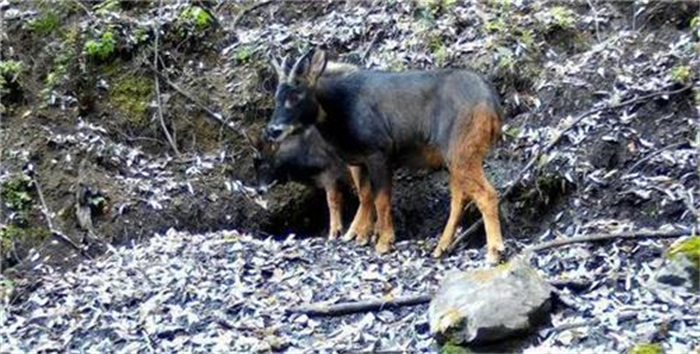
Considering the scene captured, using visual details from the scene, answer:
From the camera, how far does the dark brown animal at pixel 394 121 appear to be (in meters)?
8.39

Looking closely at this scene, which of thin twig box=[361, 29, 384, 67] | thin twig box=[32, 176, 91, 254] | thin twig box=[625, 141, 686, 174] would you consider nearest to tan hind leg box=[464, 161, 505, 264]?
thin twig box=[625, 141, 686, 174]

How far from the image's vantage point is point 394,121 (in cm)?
895

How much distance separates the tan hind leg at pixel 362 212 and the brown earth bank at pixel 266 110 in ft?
2.50

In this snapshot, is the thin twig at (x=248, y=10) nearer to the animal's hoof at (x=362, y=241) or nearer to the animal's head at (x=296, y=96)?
the animal's head at (x=296, y=96)

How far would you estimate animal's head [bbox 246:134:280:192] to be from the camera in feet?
34.1

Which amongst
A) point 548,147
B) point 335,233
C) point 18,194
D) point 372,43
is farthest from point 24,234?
point 548,147

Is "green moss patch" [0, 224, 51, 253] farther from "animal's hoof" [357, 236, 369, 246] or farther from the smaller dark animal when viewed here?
"animal's hoof" [357, 236, 369, 246]

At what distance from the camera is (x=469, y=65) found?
10.2 meters

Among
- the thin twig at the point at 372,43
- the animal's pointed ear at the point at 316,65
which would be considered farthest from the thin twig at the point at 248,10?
the animal's pointed ear at the point at 316,65

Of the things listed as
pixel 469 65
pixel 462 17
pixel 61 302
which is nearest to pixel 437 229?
pixel 469 65

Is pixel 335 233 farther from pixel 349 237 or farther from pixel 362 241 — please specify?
pixel 362 241

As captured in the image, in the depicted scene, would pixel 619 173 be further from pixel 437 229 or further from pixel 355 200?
pixel 355 200

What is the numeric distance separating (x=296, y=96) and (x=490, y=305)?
3231mm

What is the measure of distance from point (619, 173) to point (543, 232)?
79 cm
